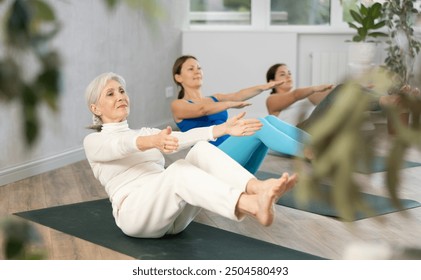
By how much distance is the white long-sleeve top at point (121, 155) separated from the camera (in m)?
2.78

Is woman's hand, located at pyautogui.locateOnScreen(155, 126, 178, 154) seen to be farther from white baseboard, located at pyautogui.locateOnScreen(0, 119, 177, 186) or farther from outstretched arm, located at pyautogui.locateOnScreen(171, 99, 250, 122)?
white baseboard, located at pyautogui.locateOnScreen(0, 119, 177, 186)

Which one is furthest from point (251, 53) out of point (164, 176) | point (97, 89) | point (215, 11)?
point (164, 176)

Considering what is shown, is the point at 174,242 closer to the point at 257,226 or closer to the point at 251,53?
the point at 257,226

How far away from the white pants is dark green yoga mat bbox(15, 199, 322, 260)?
66 mm

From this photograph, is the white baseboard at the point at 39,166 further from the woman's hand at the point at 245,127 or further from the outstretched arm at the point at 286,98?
the woman's hand at the point at 245,127

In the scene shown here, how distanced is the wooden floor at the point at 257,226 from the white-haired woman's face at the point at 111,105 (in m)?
0.55

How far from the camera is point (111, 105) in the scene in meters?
3.01

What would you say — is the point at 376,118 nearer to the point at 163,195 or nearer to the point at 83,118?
the point at 163,195

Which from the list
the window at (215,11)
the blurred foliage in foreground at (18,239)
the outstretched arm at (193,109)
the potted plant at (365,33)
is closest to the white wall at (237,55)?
the window at (215,11)

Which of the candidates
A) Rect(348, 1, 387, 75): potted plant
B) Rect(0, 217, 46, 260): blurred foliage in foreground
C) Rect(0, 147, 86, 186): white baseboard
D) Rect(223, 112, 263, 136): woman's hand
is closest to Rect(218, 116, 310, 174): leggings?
Rect(223, 112, 263, 136): woman's hand

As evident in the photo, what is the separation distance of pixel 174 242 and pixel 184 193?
43cm

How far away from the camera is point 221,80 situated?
23.8 feet

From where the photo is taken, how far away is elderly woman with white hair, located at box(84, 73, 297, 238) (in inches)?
91.5

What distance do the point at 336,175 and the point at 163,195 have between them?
2.38 meters
